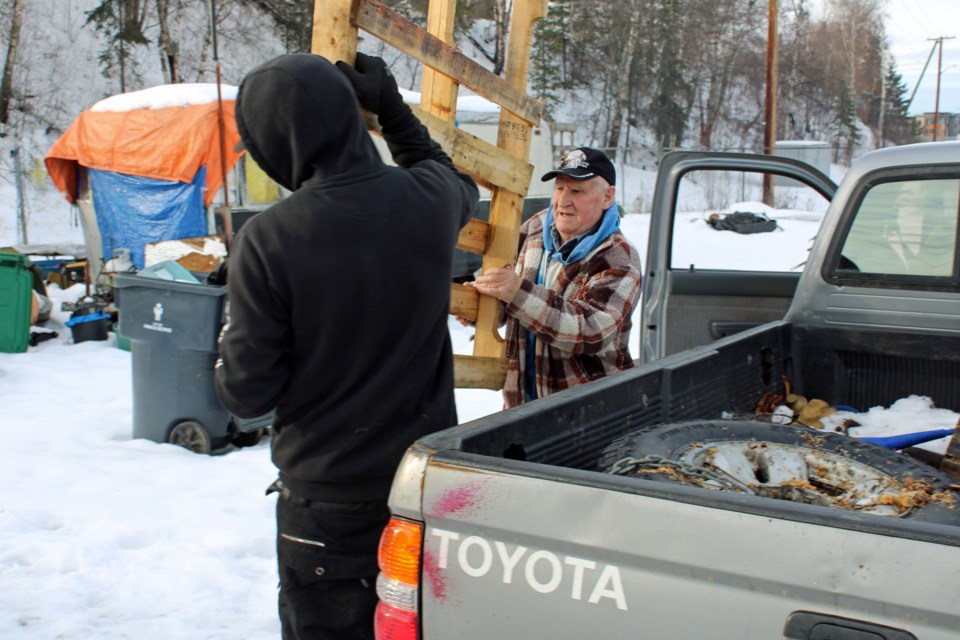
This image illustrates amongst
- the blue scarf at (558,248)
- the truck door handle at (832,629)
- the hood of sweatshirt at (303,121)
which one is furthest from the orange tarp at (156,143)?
the truck door handle at (832,629)

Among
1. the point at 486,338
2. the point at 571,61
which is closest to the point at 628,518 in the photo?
the point at 486,338

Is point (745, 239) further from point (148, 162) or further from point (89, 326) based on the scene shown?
point (89, 326)

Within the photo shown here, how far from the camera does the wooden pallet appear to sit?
110 inches

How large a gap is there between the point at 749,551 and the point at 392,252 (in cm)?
107

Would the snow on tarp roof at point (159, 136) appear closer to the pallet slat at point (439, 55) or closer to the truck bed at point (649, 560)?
the pallet slat at point (439, 55)

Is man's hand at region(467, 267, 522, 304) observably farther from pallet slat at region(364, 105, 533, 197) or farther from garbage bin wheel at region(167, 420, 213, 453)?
garbage bin wheel at region(167, 420, 213, 453)

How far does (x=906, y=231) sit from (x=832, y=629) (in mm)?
2631

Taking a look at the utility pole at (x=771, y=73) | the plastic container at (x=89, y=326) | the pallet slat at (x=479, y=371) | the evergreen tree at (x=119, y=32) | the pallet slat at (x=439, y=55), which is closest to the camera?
the pallet slat at (x=439, y=55)

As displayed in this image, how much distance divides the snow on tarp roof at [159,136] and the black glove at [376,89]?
9.72m

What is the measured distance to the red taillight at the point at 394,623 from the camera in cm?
165

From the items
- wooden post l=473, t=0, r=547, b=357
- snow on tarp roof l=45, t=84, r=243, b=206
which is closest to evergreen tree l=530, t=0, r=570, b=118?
snow on tarp roof l=45, t=84, r=243, b=206

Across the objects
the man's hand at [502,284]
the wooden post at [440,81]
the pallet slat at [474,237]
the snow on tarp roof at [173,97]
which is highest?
the snow on tarp roof at [173,97]

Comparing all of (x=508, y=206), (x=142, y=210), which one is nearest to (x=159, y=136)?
(x=142, y=210)

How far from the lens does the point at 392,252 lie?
201 centimetres
